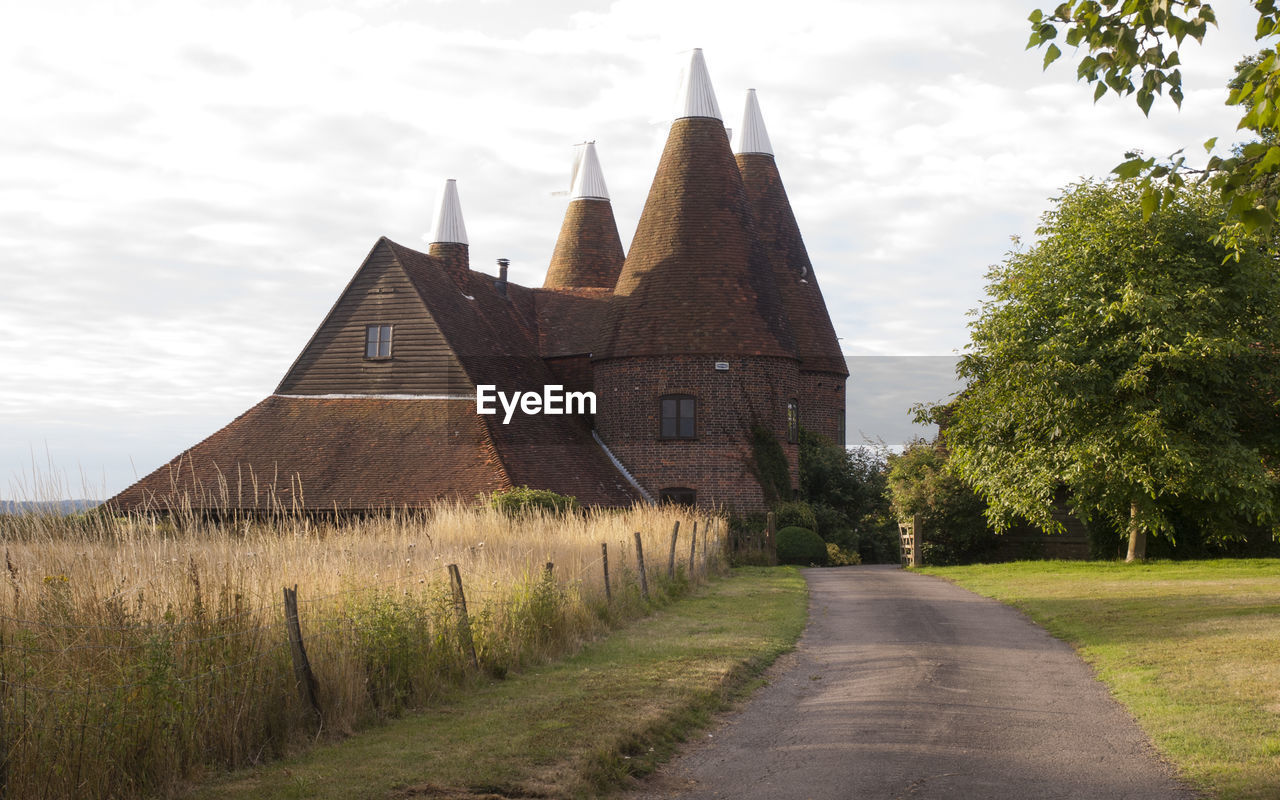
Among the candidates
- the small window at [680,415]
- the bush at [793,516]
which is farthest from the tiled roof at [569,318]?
the bush at [793,516]

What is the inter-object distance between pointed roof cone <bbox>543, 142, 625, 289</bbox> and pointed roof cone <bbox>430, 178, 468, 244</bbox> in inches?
241

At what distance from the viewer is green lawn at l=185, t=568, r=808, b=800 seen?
7.38 meters

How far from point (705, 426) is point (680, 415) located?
32.5 inches

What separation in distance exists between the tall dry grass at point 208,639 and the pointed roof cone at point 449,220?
28.0 metres

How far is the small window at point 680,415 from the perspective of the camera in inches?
1345

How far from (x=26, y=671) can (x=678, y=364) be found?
27.6m

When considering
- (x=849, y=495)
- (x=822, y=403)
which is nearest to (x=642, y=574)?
(x=849, y=495)

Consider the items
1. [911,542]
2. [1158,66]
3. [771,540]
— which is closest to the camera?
[1158,66]

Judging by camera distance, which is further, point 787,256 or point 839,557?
point 787,256

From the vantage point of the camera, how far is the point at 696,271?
34562mm

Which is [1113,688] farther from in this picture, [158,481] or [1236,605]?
[158,481]

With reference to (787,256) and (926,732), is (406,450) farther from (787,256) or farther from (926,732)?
(926,732)

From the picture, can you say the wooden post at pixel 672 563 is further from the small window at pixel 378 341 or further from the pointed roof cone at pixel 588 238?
the pointed roof cone at pixel 588 238

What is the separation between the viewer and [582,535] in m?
19.0
